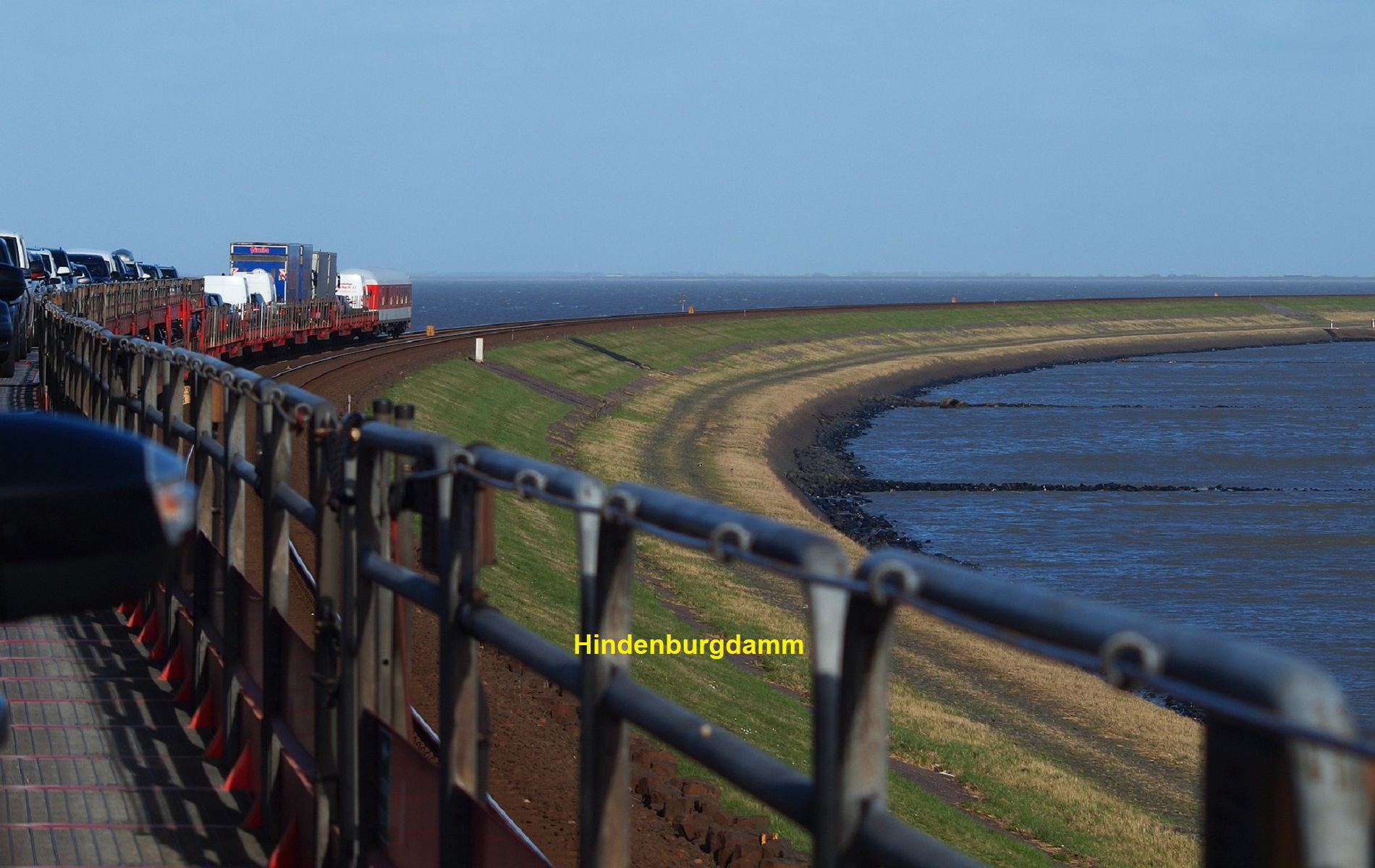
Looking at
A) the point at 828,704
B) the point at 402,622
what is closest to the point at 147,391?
the point at 402,622

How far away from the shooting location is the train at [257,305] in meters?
29.1

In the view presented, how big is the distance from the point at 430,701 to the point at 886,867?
995cm

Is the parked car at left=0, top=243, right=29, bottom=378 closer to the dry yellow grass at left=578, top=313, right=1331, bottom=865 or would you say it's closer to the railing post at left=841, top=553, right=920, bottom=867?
the dry yellow grass at left=578, top=313, right=1331, bottom=865

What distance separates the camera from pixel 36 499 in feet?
6.36

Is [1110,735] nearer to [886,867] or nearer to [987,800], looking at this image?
[987,800]

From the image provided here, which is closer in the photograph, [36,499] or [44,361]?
[36,499]

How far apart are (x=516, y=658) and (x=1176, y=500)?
48440 millimetres

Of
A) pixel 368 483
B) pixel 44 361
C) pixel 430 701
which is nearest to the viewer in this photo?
pixel 368 483

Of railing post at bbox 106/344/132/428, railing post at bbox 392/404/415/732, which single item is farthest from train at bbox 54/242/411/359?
railing post at bbox 392/404/415/732

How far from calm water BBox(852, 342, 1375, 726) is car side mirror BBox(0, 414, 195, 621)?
23.7 meters

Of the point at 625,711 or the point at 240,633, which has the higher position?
the point at 625,711

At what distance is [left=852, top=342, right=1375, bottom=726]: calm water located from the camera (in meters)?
32.8

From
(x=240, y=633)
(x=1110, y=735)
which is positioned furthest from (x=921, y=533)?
(x=240, y=633)

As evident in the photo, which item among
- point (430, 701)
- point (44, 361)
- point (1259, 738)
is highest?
point (1259, 738)
